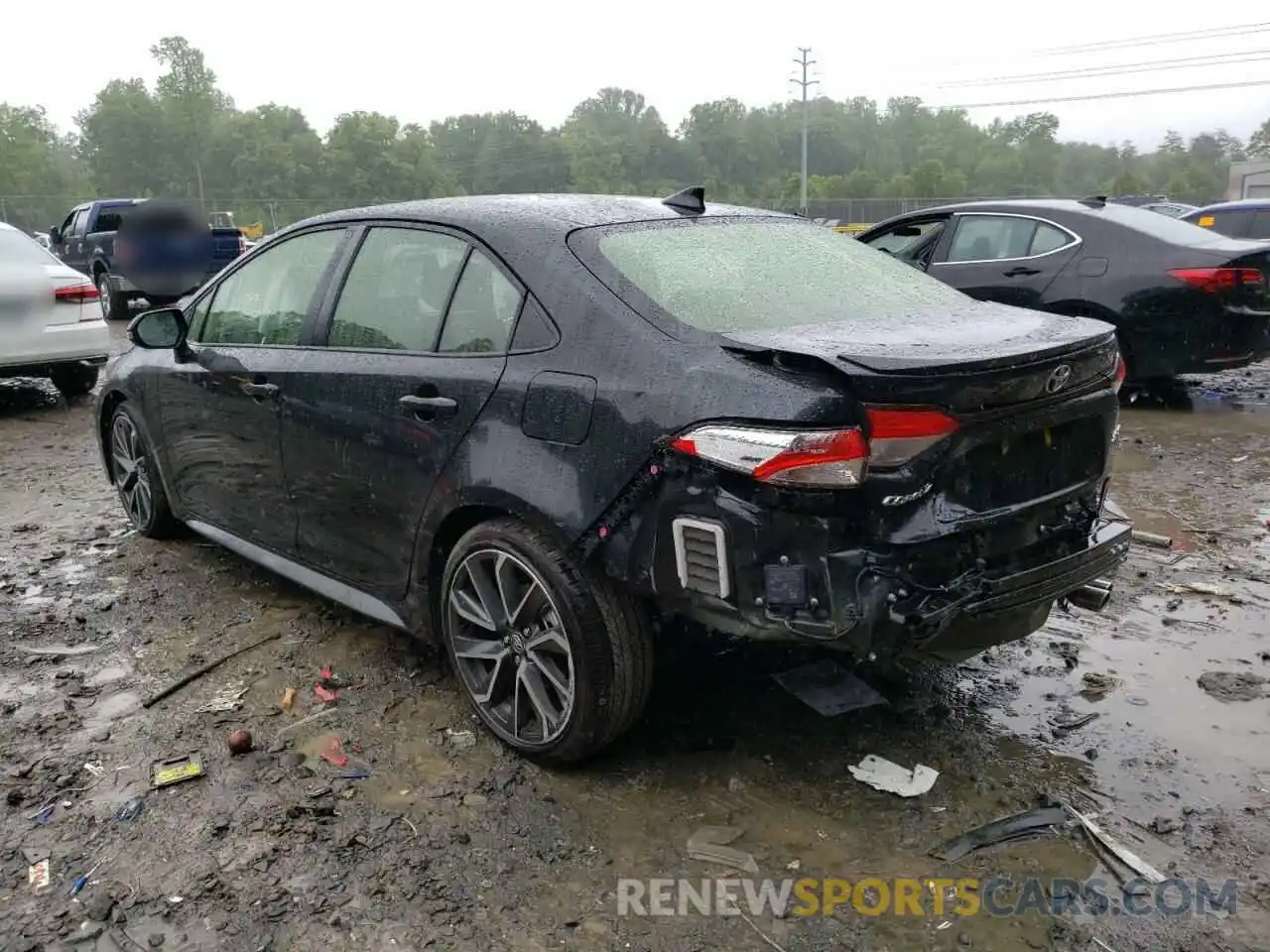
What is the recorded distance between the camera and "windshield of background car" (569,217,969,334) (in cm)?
292

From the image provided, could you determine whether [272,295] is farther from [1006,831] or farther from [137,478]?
[1006,831]

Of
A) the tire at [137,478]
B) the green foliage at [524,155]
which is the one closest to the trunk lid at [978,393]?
the tire at [137,478]

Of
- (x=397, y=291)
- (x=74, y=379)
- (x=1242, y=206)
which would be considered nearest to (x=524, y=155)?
(x=1242, y=206)

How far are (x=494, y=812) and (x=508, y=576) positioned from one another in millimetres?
677

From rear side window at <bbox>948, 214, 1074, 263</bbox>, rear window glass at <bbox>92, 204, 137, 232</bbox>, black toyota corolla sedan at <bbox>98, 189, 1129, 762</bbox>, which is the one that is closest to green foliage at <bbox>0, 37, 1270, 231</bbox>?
rear window glass at <bbox>92, 204, 137, 232</bbox>

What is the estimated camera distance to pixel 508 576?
3082 millimetres

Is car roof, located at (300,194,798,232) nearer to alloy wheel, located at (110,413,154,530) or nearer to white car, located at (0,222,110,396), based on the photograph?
alloy wheel, located at (110,413,154,530)

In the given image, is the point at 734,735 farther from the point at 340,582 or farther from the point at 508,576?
the point at 340,582

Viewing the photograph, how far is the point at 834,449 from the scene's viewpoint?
7.91 ft

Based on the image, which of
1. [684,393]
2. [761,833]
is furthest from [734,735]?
[684,393]

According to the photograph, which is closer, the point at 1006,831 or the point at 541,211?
the point at 1006,831

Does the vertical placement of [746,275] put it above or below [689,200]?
below

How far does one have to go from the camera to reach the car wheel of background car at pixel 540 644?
9.41 ft

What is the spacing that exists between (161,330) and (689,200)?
244 cm
